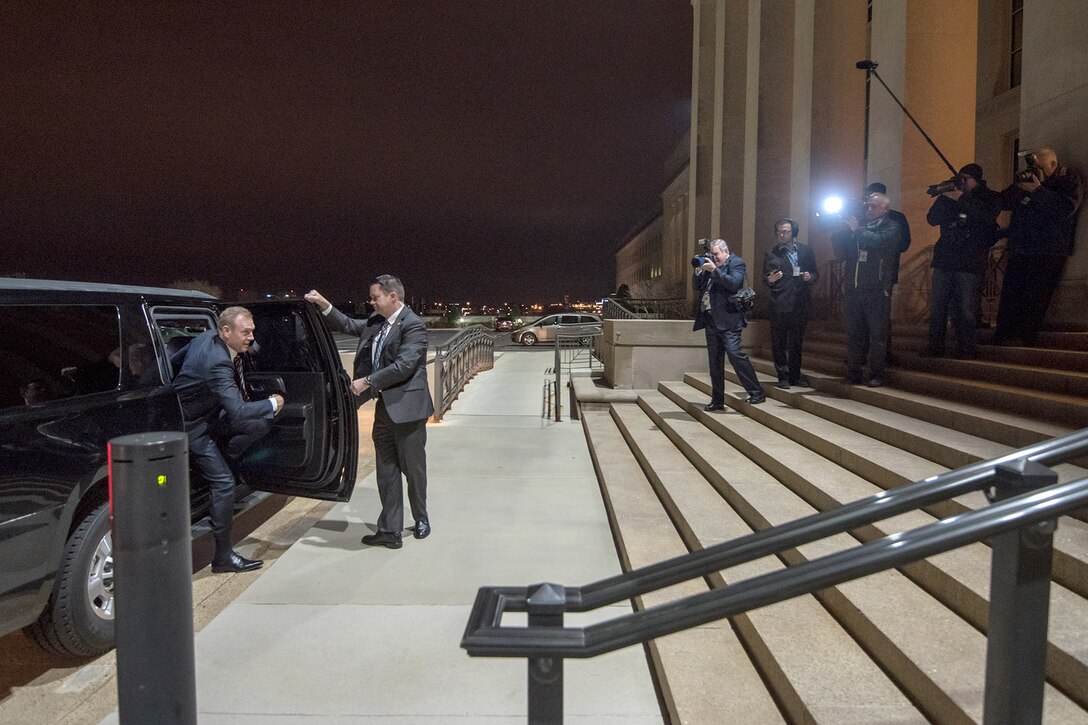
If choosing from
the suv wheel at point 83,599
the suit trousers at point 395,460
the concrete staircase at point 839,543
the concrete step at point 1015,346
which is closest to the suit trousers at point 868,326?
the concrete staircase at point 839,543

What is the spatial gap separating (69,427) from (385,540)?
88.1 inches

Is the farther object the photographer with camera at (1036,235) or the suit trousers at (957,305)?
the suit trousers at (957,305)

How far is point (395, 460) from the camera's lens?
480 cm

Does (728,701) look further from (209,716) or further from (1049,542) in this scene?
(209,716)

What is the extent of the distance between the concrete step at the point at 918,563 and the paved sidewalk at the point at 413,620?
1.36 meters

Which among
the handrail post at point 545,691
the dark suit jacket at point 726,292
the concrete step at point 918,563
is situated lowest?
the concrete step at point 918,563

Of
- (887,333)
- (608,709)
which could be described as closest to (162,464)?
(608,709)

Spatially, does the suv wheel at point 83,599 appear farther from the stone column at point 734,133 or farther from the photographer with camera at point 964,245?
the stone column at point 734,133

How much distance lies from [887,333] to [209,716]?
6258 mm

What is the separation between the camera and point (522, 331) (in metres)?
31.0

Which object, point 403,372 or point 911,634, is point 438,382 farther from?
point 911,634

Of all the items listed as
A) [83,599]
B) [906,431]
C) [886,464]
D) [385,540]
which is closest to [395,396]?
[385,540]

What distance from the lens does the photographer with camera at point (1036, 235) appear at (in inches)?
210

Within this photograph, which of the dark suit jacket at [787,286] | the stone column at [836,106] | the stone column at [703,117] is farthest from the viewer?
the stone column at [703,117]
